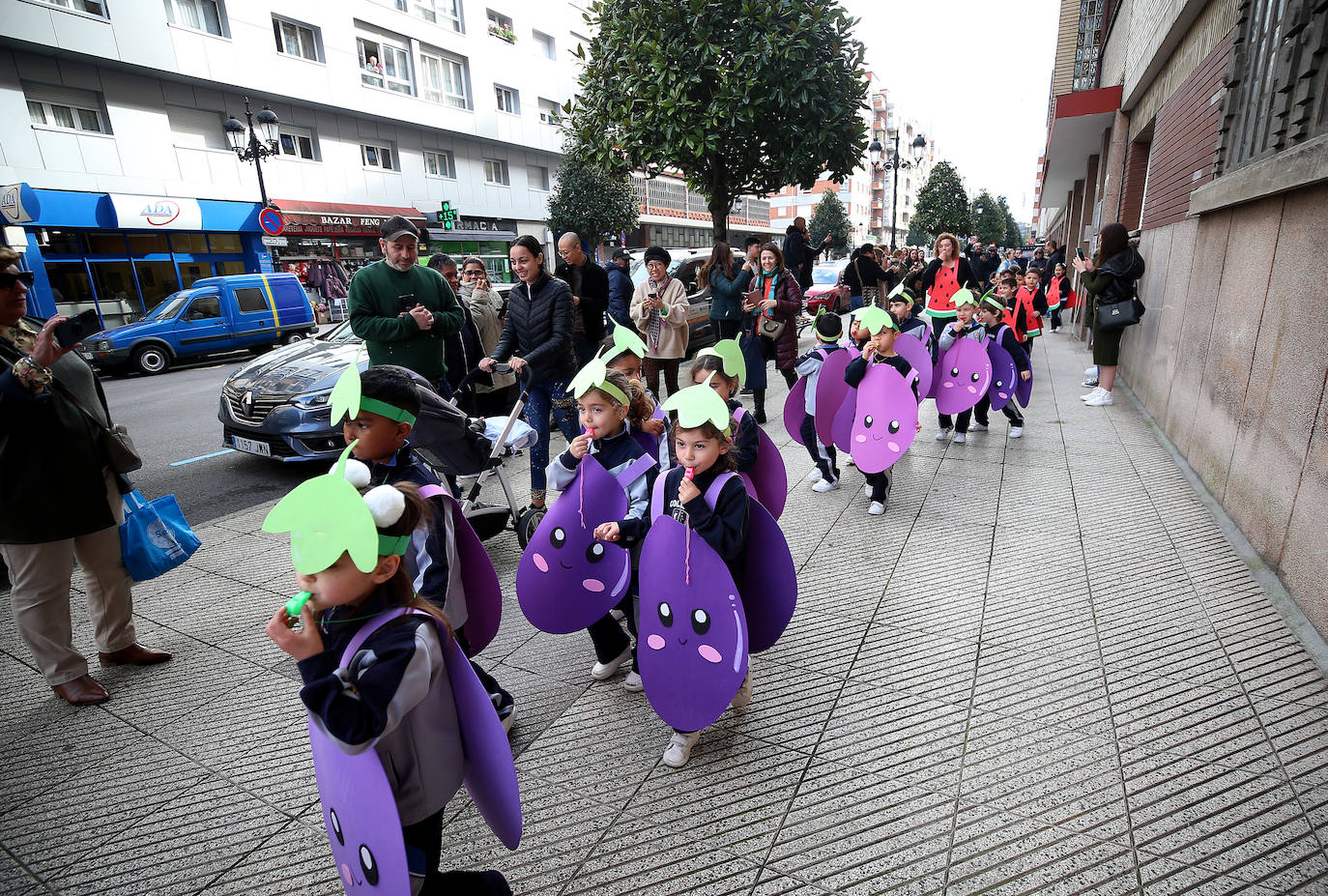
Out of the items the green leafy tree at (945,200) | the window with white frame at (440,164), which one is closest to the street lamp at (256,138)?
the window with white frame at (440,164)

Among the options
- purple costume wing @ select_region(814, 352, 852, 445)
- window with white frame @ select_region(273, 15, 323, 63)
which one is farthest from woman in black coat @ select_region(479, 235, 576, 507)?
window with white frame @ select_region(273, 15, 323, 63)

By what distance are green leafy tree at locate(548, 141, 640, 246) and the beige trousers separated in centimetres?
2717

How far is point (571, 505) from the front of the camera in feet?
9.18

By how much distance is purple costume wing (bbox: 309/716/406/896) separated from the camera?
1.47 metres

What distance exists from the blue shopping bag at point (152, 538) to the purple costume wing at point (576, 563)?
6.09 ft

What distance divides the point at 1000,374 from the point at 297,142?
24314mm

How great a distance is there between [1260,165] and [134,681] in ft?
22.4

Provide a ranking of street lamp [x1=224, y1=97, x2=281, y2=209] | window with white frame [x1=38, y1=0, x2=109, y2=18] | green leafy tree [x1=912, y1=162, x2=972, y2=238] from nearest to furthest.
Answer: street lamp [x1=224, y1=97, x2=281, y2=209]
window with white frame [x1=38, y1=0, x2=109, y2=18]
green leafy tree [x1=912, y1=162, x2=972, y2=238]

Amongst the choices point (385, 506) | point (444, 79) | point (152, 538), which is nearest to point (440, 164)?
point (444, 79)

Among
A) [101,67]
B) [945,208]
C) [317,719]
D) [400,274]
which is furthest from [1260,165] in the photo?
[945,208]

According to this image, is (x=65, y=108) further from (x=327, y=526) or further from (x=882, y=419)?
(x=327, y=526)

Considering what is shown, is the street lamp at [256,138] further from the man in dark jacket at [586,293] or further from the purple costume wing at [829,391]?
the purple costume wing at [829,391]

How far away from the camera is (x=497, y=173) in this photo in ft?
99.6

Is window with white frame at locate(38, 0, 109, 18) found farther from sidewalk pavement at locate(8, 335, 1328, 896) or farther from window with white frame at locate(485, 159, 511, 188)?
sidewalk pavement at locate(8, 335, 1328, 896)
